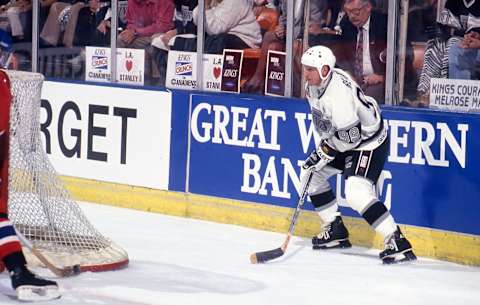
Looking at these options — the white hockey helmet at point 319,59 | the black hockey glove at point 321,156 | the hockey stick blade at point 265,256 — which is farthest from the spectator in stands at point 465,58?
the hockey stick blade at point 265,256

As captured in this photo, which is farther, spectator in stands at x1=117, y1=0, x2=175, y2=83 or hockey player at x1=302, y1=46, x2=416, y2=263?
spectator in stands at x1=117, y1=0, x2=175, y2=83

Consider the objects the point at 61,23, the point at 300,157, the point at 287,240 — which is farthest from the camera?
the point at 61,23

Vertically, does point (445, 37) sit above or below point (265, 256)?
above

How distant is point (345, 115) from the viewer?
720 cm

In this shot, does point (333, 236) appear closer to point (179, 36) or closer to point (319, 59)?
point (319, 59)

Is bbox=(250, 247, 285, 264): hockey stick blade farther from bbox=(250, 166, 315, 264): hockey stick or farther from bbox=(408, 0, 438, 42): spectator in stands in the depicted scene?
bbox=(408, 0, 438, 42): spectator in stands

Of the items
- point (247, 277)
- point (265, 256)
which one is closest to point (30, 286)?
point (247, 277)

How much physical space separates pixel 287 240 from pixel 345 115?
79 cm

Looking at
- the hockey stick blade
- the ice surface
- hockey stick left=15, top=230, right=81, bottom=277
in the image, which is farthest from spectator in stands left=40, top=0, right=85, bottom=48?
hockey stick left=15, top=230, right=81, bottom=277

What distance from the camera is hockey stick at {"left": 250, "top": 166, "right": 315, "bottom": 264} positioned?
725 centimetres

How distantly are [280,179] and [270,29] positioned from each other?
3.44ft

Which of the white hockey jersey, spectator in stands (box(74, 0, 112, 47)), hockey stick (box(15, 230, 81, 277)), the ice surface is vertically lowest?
the ice surface

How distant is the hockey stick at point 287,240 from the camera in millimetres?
7254

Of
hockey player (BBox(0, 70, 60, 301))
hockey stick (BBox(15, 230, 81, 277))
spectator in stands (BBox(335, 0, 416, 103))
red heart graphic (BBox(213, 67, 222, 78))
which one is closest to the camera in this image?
hockey player (BBox(0, 70, 60, 301))
